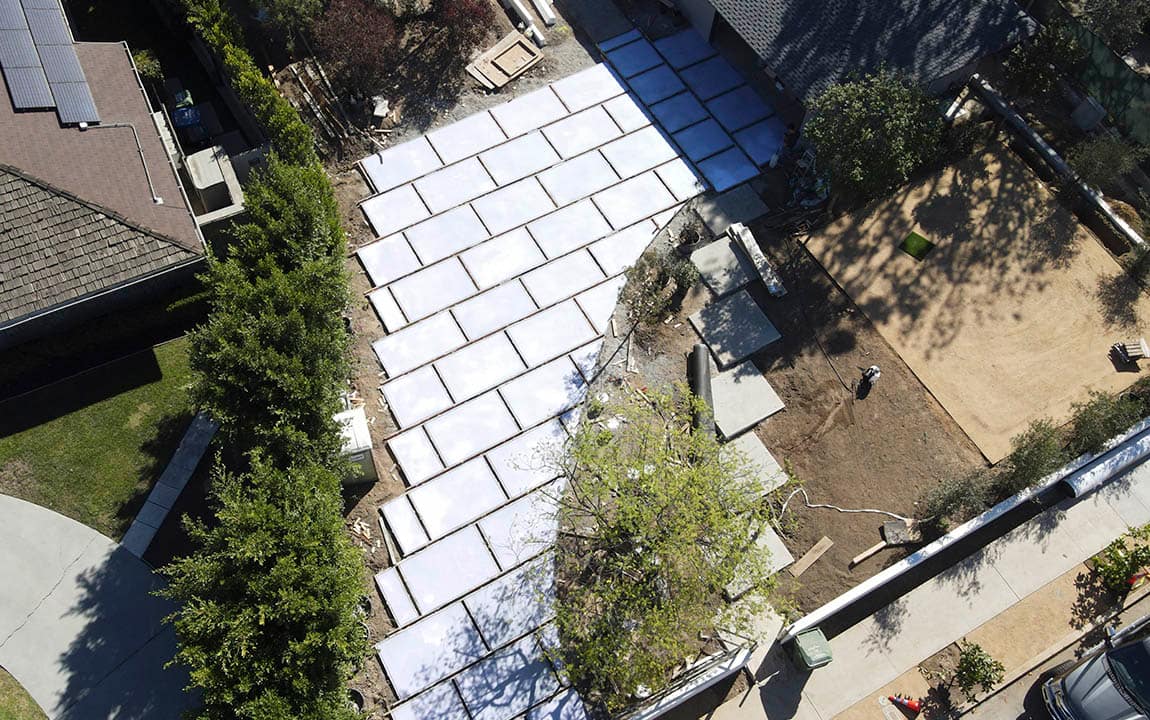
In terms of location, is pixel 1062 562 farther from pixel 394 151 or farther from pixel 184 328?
pixel 184 328

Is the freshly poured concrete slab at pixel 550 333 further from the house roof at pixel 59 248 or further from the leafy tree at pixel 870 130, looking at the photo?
the house roof at pixel 59 248

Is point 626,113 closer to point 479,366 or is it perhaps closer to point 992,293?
point 479,366

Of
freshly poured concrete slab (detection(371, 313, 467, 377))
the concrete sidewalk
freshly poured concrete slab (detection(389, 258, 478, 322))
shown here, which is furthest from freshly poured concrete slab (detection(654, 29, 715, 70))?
the concrete sidewalk

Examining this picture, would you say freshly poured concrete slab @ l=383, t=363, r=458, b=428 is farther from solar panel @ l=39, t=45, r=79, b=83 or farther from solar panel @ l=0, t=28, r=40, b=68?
solar panel @ l=0, t=28, r=40, b=68

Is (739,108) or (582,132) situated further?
(739,108)

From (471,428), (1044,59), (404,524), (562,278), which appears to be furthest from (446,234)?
(1044,59)

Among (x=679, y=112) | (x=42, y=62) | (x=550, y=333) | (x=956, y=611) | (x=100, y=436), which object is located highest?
(x=679, y=112)

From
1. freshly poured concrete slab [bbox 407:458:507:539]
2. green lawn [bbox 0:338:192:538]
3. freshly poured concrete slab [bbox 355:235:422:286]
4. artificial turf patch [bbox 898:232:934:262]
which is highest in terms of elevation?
artificial turf patch [bbox 898:232:934:262]
